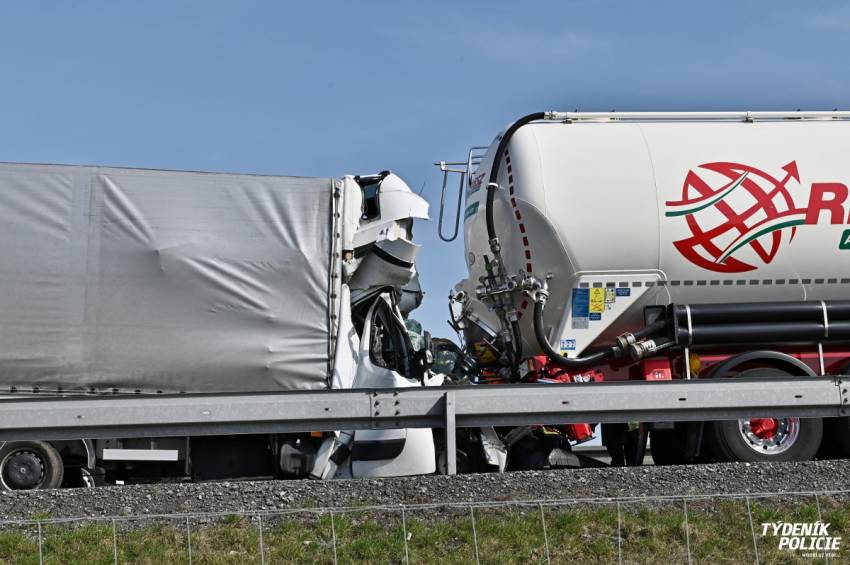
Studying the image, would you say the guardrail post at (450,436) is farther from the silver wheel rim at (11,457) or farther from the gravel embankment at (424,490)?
the silver wheel rim at (11,457)

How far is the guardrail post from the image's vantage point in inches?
356

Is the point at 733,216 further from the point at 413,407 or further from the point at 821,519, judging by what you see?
the point at 413,407

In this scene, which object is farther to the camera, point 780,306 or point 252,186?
point 780,306

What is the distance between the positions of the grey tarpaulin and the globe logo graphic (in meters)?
3.48

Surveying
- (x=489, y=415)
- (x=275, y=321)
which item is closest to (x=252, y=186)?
(x=275, y=321)

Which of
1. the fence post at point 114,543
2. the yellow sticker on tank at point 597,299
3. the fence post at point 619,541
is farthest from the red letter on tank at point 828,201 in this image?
the fence post at point 114,543

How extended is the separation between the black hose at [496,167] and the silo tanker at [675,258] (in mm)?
14

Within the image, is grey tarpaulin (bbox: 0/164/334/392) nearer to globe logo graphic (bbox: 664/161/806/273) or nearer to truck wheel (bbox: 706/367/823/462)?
globe logo graphic (bbox: 664/161/806/273)

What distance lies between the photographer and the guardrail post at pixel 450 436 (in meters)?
9.05

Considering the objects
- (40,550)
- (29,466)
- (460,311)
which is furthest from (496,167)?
(40,550)

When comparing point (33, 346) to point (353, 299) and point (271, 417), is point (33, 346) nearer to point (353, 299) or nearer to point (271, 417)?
point (271, 417)

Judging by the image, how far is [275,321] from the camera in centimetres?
978

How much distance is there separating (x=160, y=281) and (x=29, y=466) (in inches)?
73.9

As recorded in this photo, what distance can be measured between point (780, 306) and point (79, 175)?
21.6 ft
